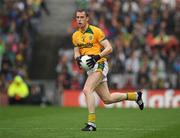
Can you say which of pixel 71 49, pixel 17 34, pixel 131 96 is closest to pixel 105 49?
pixel 131 96

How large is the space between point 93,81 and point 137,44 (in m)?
15.7

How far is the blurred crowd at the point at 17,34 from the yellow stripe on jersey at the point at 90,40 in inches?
592

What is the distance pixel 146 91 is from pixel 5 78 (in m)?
6.17

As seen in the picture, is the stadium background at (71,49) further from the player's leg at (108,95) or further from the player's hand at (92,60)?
the player's hand at (92,60)

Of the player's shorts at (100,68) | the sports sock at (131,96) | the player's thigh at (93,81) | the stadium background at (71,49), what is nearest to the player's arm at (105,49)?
the player's shorts at (100,68)

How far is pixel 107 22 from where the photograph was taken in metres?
30.8

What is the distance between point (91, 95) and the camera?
13.7 metres

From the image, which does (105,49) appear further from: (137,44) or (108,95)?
(137,44)

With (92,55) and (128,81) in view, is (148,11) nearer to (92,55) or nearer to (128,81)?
(128,81)

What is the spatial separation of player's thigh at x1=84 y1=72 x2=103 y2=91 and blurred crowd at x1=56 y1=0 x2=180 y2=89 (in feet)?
44.8

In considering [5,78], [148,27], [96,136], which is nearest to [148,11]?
[148,27]

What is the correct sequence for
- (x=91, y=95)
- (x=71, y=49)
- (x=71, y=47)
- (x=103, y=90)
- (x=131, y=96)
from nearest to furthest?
(x=91, y=95)
(x=103, y=90)
(x=131, y=96)
(x=71, y=49)
(x=71, y=47)

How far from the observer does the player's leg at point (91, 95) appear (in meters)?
13.6

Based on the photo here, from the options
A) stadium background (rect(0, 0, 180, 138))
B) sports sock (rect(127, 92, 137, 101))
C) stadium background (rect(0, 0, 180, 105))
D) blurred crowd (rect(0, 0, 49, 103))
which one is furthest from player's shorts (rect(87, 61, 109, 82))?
blurred crowd (rect(0, 0, 49, 103))
